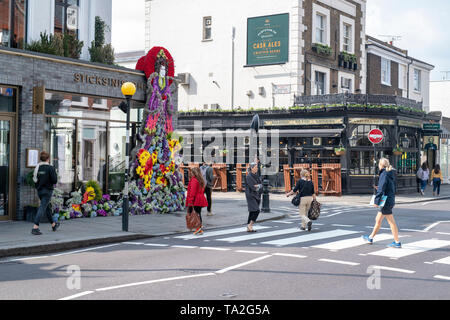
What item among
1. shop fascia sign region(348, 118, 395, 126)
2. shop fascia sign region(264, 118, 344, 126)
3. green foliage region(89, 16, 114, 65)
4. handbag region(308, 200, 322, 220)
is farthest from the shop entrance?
shop fascia sign region(348, 118, 395, 126)

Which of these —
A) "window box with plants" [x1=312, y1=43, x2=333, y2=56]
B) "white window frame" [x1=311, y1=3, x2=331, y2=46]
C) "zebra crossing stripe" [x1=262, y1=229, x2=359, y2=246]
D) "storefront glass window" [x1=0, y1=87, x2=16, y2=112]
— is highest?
"white window frame" [x1=311, y1=3, x2=331, y2=46]

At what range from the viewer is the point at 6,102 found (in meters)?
14.4

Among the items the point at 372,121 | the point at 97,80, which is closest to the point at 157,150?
the point at 97,80

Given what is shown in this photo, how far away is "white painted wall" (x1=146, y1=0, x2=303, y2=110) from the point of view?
2955 cm

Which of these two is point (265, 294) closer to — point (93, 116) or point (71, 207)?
point (71, 207)

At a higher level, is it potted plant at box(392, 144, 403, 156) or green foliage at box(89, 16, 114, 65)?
green foliage at box(89, 16, 114, 65)

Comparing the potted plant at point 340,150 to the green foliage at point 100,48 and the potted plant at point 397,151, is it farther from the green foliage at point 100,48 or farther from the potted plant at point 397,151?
the green foliage at point 100,48

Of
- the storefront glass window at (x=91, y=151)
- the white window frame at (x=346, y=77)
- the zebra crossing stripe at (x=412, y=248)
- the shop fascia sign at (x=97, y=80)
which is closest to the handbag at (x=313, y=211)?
the zebra crossing stripe at (x=412, y=248)

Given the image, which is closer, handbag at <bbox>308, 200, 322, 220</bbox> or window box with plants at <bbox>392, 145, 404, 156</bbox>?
handbag at <bbox>308, 200, 322, 220</bbox>

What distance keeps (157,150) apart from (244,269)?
9.45 m

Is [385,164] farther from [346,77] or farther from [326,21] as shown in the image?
[346,77]

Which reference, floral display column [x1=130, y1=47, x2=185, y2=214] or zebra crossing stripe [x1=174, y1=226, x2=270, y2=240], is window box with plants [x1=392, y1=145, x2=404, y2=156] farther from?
zebra crossing stripe [x1=174, y1=226, x2=270, y2=240]

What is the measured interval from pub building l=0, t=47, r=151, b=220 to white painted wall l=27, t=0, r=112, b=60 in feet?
5.98
